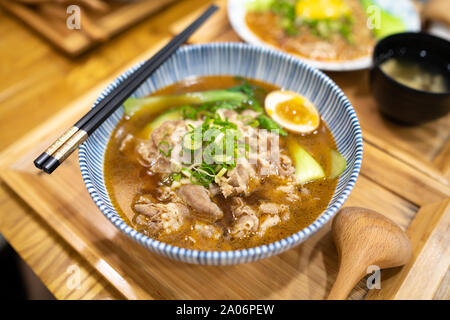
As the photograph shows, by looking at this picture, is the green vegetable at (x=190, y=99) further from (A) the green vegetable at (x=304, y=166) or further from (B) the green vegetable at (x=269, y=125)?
(A) the green vegetable at (x=304, y=166)

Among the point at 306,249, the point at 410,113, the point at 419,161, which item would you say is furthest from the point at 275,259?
the point at 410,113

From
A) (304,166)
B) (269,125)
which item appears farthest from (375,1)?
(304,166)

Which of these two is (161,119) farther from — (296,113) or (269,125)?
(296,113)

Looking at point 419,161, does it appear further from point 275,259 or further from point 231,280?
point 231,280

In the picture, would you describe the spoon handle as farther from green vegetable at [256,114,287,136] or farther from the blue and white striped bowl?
green vegetable at [256,114,287,136]

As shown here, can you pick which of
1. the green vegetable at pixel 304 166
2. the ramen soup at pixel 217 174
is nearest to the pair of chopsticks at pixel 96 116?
the ramen soup at pixel 217 174
